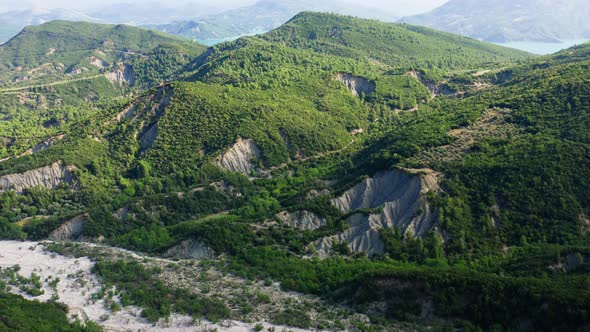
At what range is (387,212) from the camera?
68.4 m

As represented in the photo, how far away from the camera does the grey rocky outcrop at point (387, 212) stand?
213 ft

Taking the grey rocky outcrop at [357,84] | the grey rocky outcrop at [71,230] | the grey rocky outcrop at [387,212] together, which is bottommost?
the grey rocky outcrop at [71,230]

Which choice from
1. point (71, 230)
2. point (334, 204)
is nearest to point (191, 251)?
point (334, 204)

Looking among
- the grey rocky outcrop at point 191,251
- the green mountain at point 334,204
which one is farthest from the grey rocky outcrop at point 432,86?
the grey rocky outcrop at point 191,251

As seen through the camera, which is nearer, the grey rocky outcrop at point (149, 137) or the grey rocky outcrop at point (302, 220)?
the grey rocky outcrop at point (302, 220)

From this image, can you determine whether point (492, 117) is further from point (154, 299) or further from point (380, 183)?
point (154, 299)

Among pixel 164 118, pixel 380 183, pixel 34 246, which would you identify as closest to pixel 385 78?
pixel 164 118

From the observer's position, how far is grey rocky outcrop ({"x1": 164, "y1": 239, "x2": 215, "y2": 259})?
65.9m

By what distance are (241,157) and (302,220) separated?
3967 centimetres

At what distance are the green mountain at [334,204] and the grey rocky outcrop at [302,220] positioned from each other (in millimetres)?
214

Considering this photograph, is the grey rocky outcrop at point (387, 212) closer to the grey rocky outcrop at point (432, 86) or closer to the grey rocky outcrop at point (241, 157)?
the grey rocky outcrop at point (241, 157)

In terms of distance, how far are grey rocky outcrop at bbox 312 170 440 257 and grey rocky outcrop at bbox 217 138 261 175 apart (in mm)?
36132

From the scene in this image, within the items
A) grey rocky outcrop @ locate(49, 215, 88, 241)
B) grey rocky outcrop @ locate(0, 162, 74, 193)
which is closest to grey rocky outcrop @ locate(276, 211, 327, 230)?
grey rocky outcrop @ locate(49, 215, 88, 241)

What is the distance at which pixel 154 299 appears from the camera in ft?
176
